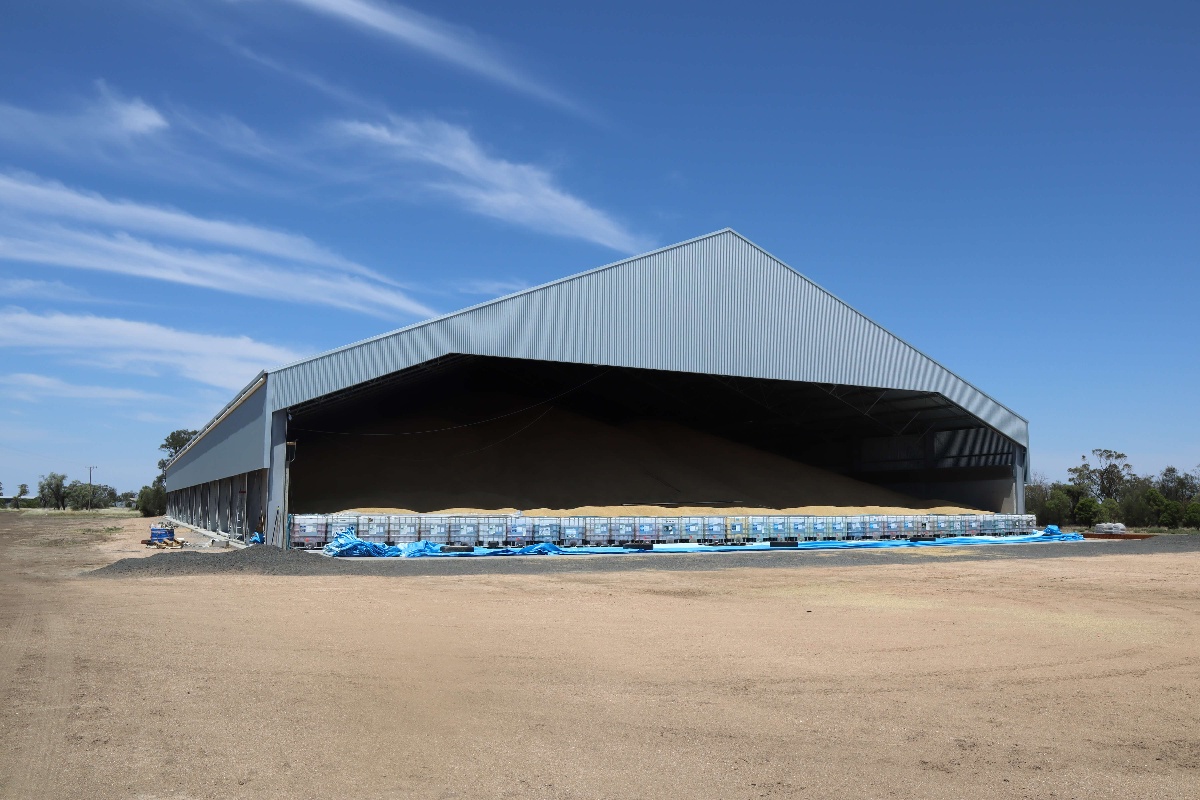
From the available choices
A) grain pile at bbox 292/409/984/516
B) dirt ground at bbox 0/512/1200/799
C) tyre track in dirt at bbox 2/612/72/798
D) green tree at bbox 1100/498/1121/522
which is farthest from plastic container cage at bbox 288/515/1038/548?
green tree at bbox 1100/498/1121/522

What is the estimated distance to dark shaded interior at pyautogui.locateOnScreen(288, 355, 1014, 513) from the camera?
3828 centimetres

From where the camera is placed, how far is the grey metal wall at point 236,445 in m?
29.2

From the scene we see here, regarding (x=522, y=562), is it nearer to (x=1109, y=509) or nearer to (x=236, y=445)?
(x=236, y=445)

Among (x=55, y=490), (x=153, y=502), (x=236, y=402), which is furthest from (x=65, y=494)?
(x=236, y=402)

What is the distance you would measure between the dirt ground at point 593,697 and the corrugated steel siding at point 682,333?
47.2 ft

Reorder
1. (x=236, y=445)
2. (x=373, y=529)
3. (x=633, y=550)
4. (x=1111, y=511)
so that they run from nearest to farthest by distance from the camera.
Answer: (x=373, y=529), (x=633, y=550), (x=236, y=445), (x=1111, y=511)

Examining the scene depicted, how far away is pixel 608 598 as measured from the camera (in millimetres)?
16781

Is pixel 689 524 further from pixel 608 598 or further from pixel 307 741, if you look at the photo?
pixel 307 741

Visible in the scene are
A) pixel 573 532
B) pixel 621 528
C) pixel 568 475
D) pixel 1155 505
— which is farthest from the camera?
pixel 1155 505

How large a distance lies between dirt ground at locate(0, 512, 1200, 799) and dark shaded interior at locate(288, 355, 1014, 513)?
876 inches

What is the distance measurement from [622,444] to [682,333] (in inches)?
471

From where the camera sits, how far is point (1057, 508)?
52500mm

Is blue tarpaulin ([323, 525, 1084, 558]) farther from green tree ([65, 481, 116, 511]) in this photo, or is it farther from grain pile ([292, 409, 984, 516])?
green tree ([65, 481, 116, 511])

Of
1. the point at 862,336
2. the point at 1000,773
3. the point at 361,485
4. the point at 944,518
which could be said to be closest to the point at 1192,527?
the point at 944,518
